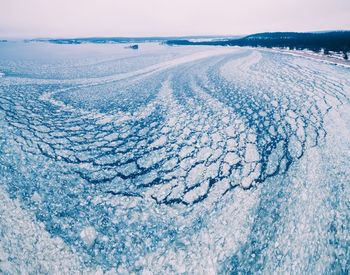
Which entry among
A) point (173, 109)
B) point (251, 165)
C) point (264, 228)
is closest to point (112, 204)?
point (264, 228)

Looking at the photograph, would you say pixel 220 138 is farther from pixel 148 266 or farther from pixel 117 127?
pixel 148 266

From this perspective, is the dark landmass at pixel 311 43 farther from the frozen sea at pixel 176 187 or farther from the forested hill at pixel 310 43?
the frozen sea at pixel 176 187

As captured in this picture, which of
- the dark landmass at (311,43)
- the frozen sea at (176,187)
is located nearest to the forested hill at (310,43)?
the dark landmass at (311,43)

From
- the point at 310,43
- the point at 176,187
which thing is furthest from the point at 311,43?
the point at 176,187

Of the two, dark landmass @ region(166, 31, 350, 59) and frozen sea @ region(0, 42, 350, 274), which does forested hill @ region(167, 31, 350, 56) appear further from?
frozen sea @ region(0, 42, 350, 274)

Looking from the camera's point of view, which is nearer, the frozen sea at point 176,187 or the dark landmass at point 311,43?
the frozen sea at point 176,187

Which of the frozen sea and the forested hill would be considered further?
the forested hill

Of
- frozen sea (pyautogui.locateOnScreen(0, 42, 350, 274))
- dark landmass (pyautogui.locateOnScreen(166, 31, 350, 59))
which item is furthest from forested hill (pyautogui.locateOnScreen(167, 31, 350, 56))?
frozen sea (pyautogui.locateOnScreen(0, 42, 350, 274))

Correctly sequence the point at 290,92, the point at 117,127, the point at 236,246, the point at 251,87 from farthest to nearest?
the point at 251,87 < the point at 290,92 < the point at 117,127 < the point at 236,246

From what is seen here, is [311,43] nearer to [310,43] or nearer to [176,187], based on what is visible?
[310,43]
